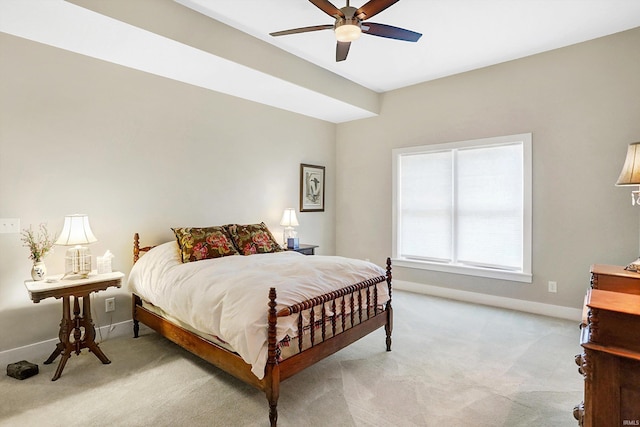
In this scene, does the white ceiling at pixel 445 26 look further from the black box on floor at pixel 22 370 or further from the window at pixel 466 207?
the black box on floor at pixel 22 370

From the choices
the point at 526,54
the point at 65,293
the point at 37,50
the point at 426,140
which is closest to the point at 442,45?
the point at 526,54

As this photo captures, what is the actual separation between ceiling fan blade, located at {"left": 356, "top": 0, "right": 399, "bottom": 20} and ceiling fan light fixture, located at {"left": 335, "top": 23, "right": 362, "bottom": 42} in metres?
0.08

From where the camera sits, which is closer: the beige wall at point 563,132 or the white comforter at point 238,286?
the white comforter at point 238,286

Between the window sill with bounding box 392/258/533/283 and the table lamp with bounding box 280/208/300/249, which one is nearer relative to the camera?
the window sill with bounding box 392/258/533/283

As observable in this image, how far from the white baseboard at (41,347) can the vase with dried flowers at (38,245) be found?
0.64 meters

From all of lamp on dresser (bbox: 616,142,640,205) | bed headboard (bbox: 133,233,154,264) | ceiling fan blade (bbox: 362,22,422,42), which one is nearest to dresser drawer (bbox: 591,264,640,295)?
lamp on dresser (bbox: 616,142,640,205)

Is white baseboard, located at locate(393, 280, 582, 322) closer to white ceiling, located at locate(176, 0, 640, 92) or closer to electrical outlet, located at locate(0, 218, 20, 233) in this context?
white ceiling, located at locate(176, 0, 640, 92)

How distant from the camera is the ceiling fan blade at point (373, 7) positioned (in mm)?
2215

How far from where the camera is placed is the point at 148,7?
266 cm

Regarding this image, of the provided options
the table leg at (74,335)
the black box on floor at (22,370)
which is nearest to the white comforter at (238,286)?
the table leg at (74,335)

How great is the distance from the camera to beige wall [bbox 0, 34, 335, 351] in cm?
272

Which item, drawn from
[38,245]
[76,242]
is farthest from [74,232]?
[38,245]

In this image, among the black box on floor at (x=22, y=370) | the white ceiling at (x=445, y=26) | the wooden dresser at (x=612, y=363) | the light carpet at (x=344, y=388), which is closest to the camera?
the wooden dresser at (x=612, y=363)

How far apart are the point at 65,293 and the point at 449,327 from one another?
3461 millimetres
